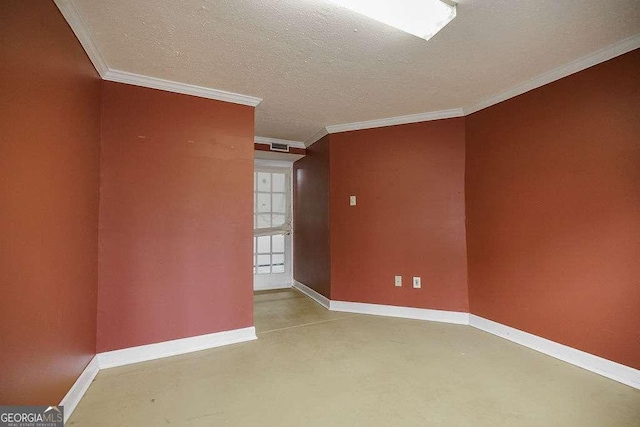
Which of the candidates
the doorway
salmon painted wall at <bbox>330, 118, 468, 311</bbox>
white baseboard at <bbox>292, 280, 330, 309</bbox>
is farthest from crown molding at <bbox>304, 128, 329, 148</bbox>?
white baseboard at <bbox>292, 280, 330, 309</bbox>

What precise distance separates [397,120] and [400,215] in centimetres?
111

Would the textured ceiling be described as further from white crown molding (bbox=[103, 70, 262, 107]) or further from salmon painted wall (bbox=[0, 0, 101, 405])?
salmon painted wall (bbox=[0, 0, 101, 405])

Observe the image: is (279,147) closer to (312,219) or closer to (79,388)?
(312,219)

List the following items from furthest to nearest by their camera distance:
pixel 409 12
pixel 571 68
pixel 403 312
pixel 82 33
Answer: pixel 403 312 < pixel 571 68 < pixel 82 33 < pixel 409 12

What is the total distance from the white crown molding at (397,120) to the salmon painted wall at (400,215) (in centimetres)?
5

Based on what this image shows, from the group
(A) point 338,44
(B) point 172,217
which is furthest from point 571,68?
(B) point 172,217

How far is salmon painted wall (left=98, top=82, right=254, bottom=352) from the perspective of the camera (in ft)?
7.13

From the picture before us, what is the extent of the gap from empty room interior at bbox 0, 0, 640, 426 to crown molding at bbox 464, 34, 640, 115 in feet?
0.05

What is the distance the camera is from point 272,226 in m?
4.66

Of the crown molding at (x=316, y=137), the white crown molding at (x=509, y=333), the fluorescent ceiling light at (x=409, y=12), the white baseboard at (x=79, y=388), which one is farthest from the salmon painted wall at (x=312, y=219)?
the white baseboard at (x=79, y=388)

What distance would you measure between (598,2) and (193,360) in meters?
3.49

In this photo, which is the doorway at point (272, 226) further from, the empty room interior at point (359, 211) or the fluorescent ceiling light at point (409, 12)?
the fluorescent ceiling light at point (409, 12)

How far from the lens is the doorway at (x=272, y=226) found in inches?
179

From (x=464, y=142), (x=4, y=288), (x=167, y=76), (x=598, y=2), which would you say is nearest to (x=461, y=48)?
(x=598, y=2)
